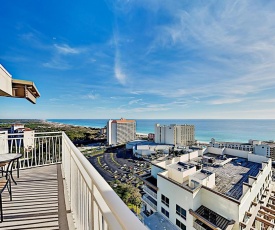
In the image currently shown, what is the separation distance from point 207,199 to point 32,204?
7965 mm

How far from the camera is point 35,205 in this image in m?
2.49

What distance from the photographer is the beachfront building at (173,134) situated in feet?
137

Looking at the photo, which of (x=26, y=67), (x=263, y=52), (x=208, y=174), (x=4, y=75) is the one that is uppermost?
(x=263, y=52)

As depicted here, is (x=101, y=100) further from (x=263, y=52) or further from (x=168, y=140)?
(x=263, y=52)

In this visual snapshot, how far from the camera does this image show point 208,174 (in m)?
8.68

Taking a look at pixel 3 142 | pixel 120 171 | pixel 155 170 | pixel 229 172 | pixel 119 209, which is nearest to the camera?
pixel 119 209

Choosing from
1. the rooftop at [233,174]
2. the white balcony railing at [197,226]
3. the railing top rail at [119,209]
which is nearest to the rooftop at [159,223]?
the white balcony railing at [197,226]

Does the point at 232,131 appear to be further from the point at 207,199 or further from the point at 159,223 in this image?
the point at 159,223

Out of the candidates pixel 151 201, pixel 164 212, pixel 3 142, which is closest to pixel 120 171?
pixel 151 201

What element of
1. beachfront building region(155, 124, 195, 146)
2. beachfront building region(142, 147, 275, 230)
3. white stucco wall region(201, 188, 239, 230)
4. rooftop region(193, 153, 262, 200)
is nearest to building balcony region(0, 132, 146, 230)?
beachfront building region(142, 147, 275, 230)

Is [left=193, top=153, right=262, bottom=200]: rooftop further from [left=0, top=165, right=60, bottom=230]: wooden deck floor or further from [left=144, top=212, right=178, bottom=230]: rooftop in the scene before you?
[left=0, top=165, right=60, bottom=230]: wooden deck floor

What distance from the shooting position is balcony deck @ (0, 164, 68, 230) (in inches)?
81.4

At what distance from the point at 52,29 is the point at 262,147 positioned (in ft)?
69.5

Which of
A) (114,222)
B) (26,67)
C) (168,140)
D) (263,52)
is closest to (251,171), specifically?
(263,52)
